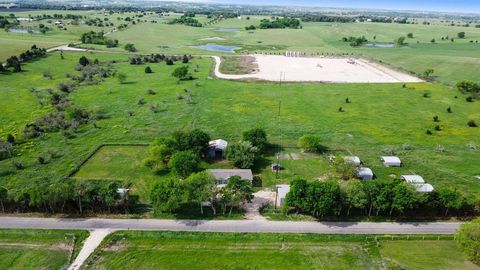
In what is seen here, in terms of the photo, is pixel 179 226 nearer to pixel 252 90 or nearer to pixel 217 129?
pixel 217 129

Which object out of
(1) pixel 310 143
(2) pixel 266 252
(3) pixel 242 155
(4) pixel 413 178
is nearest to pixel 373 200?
(4) pixel 413 178

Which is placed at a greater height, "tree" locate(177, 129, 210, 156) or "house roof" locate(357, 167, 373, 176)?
"tree" locate(177, 129, 210, 156)

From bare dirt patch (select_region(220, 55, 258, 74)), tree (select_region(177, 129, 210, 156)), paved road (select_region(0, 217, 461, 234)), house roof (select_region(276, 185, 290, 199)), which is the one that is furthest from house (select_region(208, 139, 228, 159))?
bare dirt patch (select_region(220, 55, 258, 74))

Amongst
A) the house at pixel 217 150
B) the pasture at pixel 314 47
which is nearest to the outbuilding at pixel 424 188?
the house at pixel 217 150

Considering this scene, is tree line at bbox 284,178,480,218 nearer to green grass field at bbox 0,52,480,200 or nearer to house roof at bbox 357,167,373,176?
house roof at bbox 357,167,373,176

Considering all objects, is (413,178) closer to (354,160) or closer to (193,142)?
(354,160)
